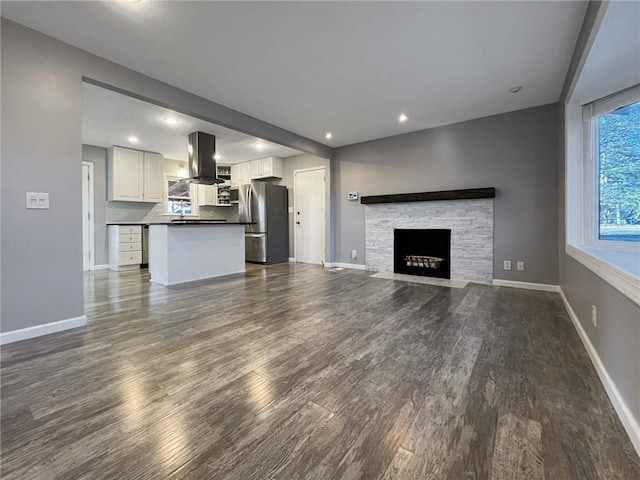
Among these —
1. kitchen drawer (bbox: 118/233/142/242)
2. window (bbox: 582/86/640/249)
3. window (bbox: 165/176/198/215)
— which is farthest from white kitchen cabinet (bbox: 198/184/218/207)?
window (bbox: 582/86/640/249)

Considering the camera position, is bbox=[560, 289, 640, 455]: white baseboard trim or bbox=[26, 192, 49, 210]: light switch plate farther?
bbox=[26, 192, 49, 210]: light switch plate

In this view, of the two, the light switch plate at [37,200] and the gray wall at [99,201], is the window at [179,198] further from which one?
the light switch plate at [37,200]

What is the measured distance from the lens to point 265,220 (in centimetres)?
614

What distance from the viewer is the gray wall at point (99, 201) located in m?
5.58

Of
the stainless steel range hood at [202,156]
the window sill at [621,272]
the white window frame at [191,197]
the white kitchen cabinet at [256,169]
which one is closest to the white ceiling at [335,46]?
the stainless steel range hood at [202,156]

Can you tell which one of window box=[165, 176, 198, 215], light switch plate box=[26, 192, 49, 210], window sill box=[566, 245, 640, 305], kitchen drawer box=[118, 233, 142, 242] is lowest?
window sill box=[566, 245, 640, 305]

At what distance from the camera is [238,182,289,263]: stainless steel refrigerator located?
6.17 metres

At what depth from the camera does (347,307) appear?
297 centimetres

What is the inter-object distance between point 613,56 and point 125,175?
7.06m

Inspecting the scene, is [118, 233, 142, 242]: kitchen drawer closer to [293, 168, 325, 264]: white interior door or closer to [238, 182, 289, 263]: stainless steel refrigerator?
[238, 182, 289, 263]: stainless steel refrigerator

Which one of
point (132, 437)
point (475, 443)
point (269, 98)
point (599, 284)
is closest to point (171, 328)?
point (132, 437)

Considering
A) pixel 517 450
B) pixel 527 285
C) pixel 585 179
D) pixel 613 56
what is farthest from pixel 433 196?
pixel 517 450

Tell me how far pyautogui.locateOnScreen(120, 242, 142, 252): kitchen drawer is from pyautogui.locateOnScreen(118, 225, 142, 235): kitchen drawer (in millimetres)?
219

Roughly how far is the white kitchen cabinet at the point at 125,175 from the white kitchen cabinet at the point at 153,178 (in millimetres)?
75
